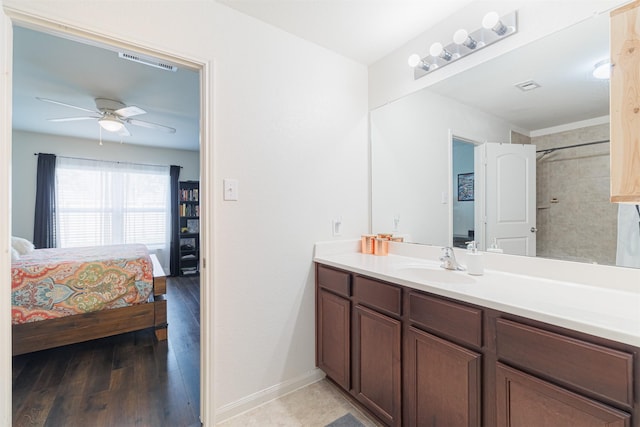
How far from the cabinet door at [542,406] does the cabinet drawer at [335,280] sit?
84 centimetres

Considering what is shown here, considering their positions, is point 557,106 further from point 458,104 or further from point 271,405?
point 271,405

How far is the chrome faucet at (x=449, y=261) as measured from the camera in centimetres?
156

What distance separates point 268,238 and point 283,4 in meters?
1.37

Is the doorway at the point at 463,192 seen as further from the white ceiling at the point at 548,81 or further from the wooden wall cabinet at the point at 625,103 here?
the wooden wall cabinet at the point at 625,103

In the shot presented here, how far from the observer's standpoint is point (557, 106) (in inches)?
52.9

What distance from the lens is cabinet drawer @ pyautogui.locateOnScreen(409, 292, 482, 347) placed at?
1.06m

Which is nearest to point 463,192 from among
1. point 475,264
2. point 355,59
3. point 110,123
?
point 475,264

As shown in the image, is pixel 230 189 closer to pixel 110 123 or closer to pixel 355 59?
pixel 355 59

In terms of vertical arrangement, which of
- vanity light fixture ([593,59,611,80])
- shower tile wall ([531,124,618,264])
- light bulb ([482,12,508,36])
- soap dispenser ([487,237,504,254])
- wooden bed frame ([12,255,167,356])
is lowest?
wooden bed frame ([12,255,167,356])

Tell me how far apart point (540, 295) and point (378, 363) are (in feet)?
2.73

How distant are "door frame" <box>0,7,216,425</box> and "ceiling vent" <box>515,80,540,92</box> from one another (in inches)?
66.2

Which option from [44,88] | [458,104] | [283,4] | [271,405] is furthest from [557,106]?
[44,88]

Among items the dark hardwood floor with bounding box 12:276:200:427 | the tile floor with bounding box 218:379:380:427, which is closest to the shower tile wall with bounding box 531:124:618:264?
the tile floor with bounding box 218:379:380:427

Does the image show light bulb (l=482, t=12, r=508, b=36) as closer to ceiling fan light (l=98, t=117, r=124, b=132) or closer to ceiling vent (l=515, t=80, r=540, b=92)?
ceiling vent (l=515, t=80, r=540, b=92)
